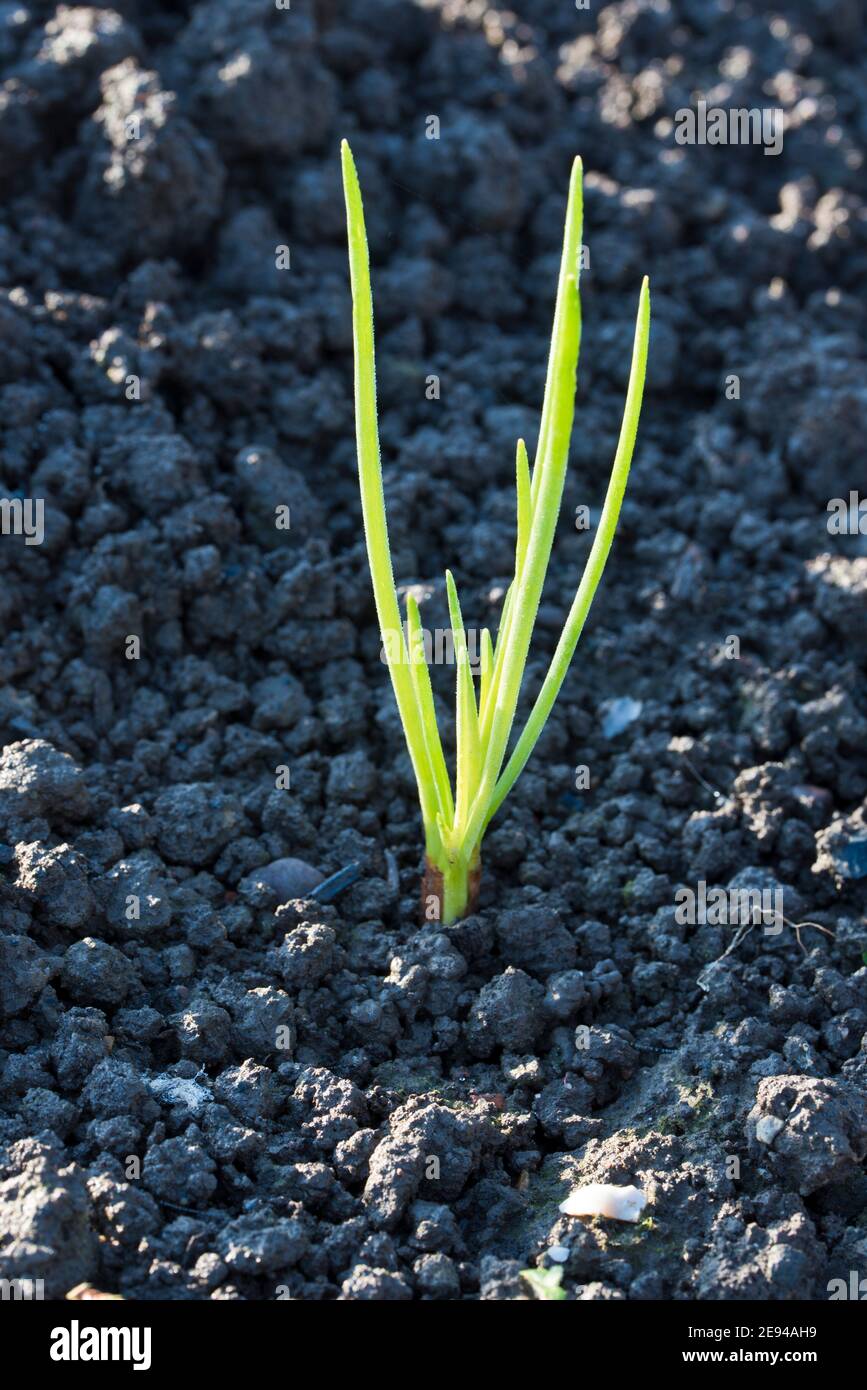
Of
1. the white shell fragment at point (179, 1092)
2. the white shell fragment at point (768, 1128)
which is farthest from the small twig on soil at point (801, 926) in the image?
the white shell fragment at point (179, 1092)

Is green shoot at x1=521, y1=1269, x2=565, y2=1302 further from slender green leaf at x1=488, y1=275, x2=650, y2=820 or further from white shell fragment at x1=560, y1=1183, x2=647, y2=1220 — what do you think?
slender green leaf at x1=488, y1=275, x2=650, y2=820

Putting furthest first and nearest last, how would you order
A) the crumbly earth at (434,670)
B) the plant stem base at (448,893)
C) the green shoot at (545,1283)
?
the plant stem base at (448,893)
the crumbly earth at (434,670)
the green shoot at (545,1283)

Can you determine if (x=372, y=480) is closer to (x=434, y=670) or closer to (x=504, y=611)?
(x=504, y=611)

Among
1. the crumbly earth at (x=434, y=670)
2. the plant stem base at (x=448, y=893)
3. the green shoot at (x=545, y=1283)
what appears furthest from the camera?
the plant stem base at (x=448, y=893)

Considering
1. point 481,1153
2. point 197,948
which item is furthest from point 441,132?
point 481,1153

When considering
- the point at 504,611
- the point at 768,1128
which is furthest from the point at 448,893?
the point at 768,1128

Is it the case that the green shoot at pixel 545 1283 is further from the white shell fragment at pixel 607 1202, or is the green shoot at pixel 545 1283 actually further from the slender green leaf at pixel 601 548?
the slender green leaf at pixel 601 548
